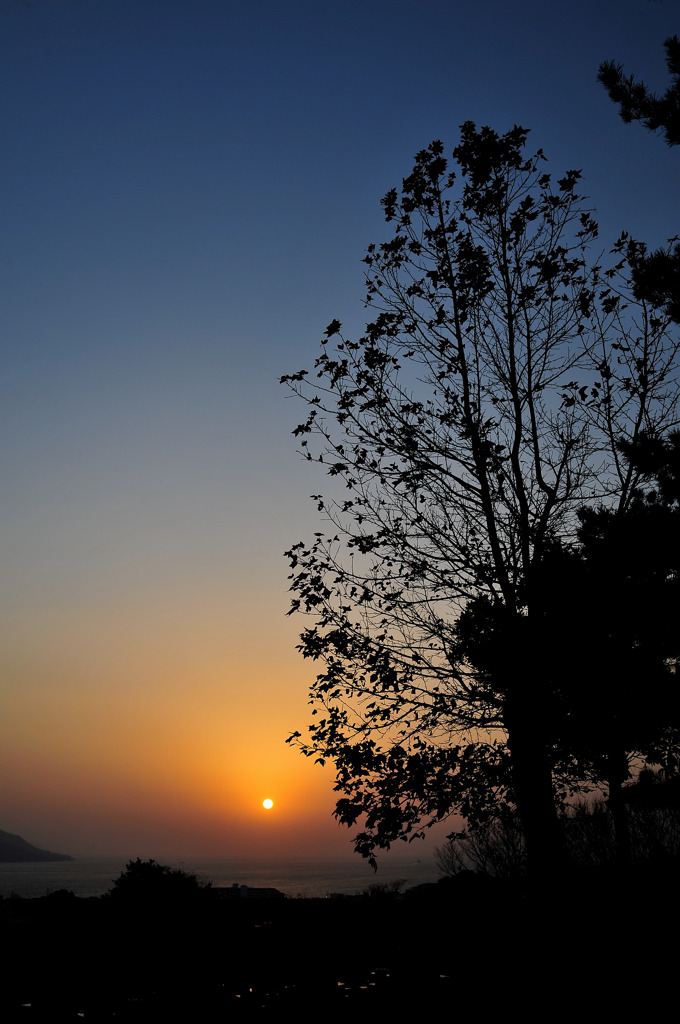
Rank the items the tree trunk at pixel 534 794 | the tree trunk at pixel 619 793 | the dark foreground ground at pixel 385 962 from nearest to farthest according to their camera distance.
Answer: the dark foreground ground at pixel 385 962 < the tree trunk at pixel 534 794 < the tree trunk at pixel 619 793

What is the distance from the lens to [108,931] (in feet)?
53.7

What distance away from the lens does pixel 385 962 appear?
12.1m

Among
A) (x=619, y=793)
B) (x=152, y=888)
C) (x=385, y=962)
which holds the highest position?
(x=619, y=793)

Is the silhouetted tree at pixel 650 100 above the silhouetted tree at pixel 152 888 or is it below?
above

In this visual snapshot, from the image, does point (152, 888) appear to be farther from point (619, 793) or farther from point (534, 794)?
point (534, 794)

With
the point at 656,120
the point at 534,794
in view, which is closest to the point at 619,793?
the point at 534,794

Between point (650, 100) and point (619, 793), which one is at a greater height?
point (650, 100)

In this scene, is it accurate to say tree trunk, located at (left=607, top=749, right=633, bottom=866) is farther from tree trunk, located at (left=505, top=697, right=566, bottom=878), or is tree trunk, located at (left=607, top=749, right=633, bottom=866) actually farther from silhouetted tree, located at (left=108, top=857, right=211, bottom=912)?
silhouetted tree, located at (left=108, top=857, right=211, bottom=912)

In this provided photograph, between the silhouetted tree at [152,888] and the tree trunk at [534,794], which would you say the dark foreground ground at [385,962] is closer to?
the tree trunk at [534,794]

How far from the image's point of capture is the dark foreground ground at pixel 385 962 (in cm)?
929

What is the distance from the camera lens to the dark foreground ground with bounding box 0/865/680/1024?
9289 mm

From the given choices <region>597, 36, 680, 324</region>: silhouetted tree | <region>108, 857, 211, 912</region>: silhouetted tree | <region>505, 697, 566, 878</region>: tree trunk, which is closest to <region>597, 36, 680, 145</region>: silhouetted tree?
<region>597, 36, 680, 324</region>: silhouetted tree

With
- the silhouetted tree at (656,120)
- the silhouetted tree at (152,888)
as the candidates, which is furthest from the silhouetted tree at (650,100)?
the silhouetted tree at (152,888)

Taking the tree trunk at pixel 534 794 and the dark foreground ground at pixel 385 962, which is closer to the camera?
the dark foreground ground at pixel 385 962
